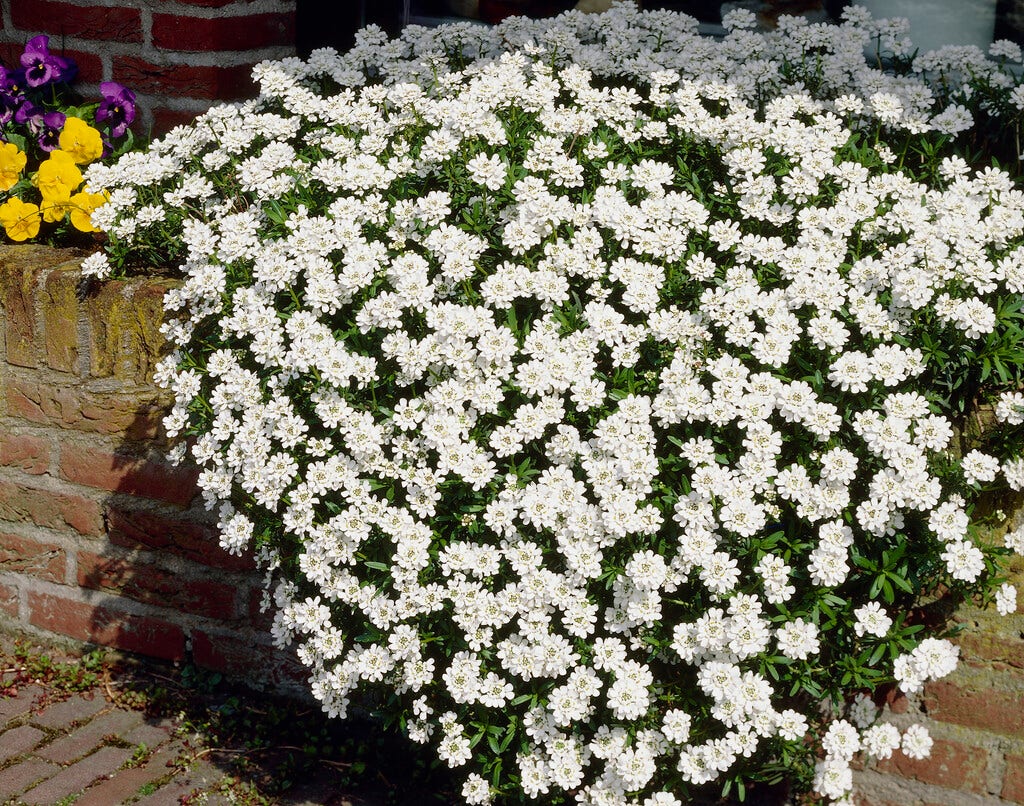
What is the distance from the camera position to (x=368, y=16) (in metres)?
4.29

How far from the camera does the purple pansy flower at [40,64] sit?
3865 millimetres

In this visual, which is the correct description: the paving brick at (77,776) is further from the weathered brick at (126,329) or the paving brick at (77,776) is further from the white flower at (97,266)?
the white flower at (97,266)

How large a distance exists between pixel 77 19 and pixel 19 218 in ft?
2.77

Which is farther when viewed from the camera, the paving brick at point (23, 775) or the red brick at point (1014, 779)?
the paving brick at point (23, 775)

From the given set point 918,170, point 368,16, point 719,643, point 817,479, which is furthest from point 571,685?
point 368,16

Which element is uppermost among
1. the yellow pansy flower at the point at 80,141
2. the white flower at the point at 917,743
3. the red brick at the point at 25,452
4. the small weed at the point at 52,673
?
the yellow pansy flower at the point at 80,141

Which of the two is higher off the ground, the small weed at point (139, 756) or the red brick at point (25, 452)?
the red brick at point (25, 452)

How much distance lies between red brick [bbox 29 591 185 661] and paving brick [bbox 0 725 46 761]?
1.45ft

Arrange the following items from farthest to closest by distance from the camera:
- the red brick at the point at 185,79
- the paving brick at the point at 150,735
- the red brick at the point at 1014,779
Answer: the red brick at the point at 185,79
the paving brick at the point at 150,735
the red brick at the point at 1014,779

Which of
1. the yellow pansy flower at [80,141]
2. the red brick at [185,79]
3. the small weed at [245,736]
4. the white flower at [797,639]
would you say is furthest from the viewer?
the red brick at [185,79]

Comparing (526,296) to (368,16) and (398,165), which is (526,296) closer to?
(398,165)

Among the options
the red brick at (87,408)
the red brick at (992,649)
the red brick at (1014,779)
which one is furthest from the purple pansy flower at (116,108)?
the red brick at (1014,779)

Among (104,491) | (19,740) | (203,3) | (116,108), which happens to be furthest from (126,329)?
(19,740)

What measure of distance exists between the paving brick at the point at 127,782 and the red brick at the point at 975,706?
2173 mm
